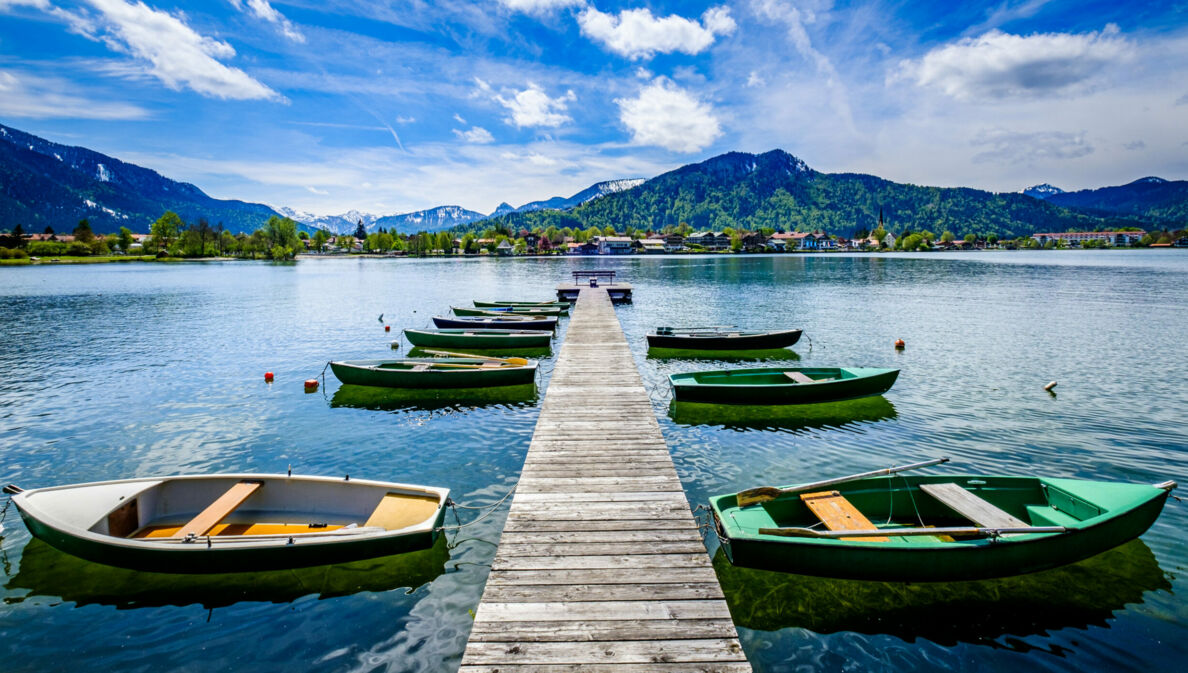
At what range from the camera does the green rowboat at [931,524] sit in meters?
9.23

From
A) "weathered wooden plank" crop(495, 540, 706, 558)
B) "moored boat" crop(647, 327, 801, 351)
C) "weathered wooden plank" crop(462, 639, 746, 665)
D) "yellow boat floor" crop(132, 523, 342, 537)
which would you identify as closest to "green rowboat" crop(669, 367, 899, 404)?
"moored boat" crop(647, 327, 801, 351)

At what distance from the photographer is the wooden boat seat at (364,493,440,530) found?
10.7 m

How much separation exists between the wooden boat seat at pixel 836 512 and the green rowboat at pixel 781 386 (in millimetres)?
9160

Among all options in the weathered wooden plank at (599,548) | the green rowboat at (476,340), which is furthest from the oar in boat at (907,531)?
the green rowboat at (476,340)

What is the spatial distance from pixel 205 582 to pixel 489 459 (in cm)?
770

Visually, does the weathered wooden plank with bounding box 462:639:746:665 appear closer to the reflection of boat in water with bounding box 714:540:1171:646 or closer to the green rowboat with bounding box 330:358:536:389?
the reflection of boat in water with bounding box 714:540:1171:646

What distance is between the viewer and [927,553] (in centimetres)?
912

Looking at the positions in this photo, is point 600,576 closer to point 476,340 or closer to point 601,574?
point 601,574

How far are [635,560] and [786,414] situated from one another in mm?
13999

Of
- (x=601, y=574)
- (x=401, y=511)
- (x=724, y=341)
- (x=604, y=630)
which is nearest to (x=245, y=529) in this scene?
(x=401, y=511)

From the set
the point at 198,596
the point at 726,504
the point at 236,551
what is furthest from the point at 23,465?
the point at 726,504

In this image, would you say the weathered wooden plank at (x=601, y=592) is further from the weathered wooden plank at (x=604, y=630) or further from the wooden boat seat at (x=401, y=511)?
the wooden boat seat at (x=401, y=511)

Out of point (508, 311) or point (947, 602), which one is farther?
point (508, 311)

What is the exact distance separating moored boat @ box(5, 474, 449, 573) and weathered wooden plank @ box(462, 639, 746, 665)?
3.57 m
